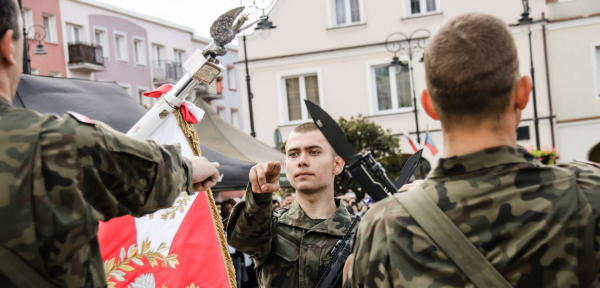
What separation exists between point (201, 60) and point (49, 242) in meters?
1.89

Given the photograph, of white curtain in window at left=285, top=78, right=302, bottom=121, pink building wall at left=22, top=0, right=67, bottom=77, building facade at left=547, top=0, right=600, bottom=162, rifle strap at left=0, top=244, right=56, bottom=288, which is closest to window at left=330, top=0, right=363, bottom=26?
white curtain in window at left=285, top=78, right=302, bottom=121

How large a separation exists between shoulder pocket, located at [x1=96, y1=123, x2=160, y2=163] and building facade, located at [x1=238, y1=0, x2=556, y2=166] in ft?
82.4

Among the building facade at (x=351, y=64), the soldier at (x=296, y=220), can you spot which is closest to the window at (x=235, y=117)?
the building facade at (x=351, y=64)

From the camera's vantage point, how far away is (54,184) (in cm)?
195

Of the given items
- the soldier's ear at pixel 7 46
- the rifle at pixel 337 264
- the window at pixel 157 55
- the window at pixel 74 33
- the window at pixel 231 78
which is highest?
the window at pixel 74 33

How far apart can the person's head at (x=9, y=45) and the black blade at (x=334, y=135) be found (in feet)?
3.03

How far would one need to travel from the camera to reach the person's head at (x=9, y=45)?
2002 millimetres

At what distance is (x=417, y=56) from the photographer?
27391 mm

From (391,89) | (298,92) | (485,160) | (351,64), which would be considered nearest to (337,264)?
(485,160)

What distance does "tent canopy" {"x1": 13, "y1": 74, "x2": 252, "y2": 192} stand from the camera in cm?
627

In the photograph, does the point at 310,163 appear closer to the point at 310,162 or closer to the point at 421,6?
the point at 310,162

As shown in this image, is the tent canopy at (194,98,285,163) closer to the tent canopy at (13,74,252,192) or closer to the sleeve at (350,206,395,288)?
the tent canopy at (13,74,252,192)

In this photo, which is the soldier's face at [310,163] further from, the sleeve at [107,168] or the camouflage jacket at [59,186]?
the camouflage jacket at [59,186]

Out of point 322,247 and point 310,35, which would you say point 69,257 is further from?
point 310,35
